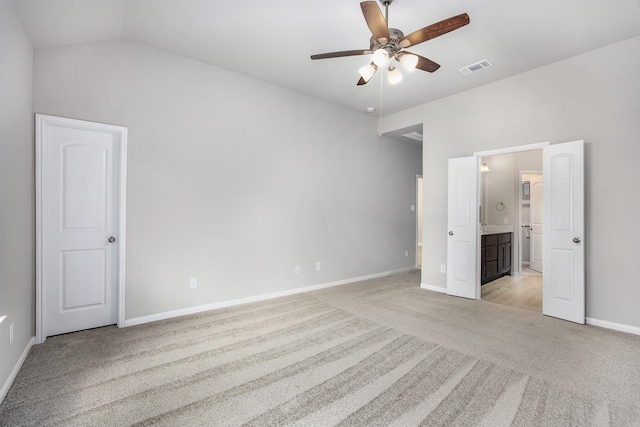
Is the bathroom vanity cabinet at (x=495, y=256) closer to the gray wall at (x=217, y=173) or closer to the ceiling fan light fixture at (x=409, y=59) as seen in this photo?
the gray wall at (x=217, y=173)

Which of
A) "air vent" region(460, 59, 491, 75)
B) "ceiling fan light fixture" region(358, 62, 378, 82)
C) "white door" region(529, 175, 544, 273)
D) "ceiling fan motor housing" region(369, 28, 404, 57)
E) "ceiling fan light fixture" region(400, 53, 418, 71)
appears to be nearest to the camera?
"ceiling fan motor housing" region(369, 28, 404, 57)

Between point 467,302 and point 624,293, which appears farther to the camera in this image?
point 467,302

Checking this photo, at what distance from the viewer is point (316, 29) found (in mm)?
2826

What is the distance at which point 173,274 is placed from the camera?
3.30 meters

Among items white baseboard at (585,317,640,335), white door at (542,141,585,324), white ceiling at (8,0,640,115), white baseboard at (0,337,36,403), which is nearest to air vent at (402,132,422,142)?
white ceiling at (8,0,640,115)

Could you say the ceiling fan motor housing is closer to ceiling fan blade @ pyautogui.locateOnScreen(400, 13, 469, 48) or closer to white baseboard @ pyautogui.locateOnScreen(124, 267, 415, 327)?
ceiling fan blade @ pyautogui.locateOnScreen(400, 13, 469, 48)

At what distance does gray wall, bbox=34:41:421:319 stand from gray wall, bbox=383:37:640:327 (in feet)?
7.85

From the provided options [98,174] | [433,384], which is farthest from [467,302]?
[98,174]

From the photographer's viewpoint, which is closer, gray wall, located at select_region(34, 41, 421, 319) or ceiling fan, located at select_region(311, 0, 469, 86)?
ceiling fan, located at select_region(311, 0, 469, 86)

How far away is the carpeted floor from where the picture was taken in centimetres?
174

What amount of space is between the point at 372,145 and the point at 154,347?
4518 mm

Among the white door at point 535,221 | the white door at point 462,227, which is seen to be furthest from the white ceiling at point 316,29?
the white door at point 535,221

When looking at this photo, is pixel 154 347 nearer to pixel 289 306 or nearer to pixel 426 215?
pixel 289 306

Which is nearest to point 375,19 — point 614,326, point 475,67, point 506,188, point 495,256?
point 475,67
